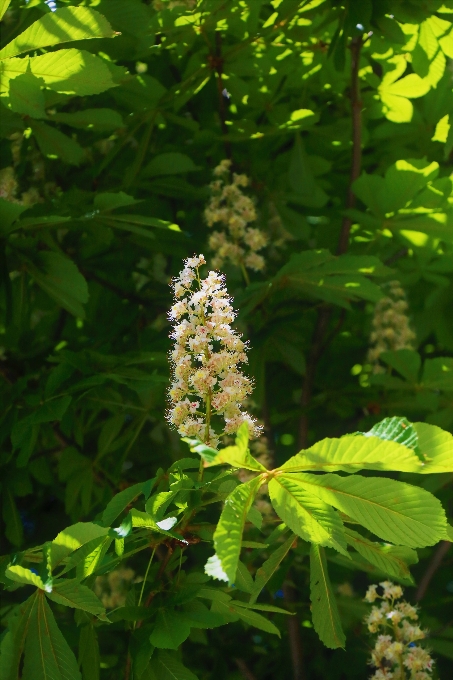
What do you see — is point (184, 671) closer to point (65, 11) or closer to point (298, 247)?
point (65, 11)

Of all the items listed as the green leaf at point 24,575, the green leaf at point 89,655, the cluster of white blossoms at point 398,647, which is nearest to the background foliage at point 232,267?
the cluster of white blossoms at point 398,647

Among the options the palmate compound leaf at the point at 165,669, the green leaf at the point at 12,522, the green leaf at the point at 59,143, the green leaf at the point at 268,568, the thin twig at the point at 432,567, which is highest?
the green leaf at the point at 59,143

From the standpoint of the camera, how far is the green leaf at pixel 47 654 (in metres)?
0.88

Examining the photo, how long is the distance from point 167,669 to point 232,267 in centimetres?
115

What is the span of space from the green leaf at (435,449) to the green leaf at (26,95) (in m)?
0.70

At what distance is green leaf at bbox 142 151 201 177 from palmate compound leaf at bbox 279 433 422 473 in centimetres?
108

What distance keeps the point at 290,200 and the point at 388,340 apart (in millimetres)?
413

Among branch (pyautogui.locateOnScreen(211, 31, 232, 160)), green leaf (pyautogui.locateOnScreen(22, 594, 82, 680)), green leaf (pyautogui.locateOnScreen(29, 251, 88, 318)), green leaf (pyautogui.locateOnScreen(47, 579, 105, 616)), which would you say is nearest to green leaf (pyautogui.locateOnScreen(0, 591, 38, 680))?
green leaf (pyautogui.locateOnScreen(22, 594, 82, 680))

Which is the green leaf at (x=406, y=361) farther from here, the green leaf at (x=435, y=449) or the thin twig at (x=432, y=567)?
the green leaf at (x=435, y=449)

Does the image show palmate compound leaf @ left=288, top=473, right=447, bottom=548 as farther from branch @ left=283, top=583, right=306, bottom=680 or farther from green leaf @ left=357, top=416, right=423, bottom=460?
branch @ left=283, top=583, right=306, bottom=680

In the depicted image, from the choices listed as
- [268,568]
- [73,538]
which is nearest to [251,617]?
[268,568]

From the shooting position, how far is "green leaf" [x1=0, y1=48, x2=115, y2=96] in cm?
107

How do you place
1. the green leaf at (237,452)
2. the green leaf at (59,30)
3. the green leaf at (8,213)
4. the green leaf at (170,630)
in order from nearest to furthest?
the green leaf at (237,452), the green leaf at (170,630), the green leaf at (59,30), the green leaf at (8,213)

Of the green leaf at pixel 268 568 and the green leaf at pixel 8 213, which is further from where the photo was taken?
the green leaf at pixel 8 213
